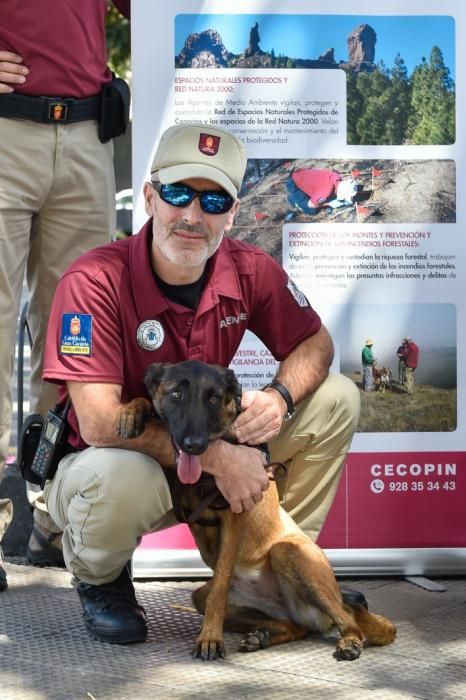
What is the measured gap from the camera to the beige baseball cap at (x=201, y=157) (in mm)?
3650

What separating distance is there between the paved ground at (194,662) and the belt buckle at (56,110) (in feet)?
5.37

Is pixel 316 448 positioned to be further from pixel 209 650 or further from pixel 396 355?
pixel 209 650

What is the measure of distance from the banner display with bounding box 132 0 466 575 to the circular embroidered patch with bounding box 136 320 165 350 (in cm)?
69

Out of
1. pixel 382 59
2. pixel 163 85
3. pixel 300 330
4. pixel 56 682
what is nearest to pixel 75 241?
pixel 163 85

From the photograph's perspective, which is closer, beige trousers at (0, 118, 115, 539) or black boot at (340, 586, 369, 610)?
black boot at (340, 586, 369, 610)

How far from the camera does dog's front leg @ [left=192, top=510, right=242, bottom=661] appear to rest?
139 inches

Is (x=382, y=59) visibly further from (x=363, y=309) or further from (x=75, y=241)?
(x=75, y=241)

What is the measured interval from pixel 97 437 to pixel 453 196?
1649 millimetres

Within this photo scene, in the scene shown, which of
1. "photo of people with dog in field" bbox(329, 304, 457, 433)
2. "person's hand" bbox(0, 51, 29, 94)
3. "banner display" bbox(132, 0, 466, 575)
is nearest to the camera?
"person's hand" bbox(0, 51, 29, 94)

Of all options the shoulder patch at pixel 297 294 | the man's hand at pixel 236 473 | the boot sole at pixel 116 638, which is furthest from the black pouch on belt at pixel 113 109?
the boot sole at pixel 116 638

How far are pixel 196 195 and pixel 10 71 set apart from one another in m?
0.94

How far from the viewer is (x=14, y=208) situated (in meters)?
4.28

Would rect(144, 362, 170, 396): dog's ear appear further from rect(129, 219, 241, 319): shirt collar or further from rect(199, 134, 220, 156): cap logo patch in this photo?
rect(199, 134, 220, 156): cap logo patch

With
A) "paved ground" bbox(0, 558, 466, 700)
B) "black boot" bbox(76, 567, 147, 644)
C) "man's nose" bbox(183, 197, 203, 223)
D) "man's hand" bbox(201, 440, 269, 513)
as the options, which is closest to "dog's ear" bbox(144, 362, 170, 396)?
"man's hand" bbox(201, 440, 269, 513)
